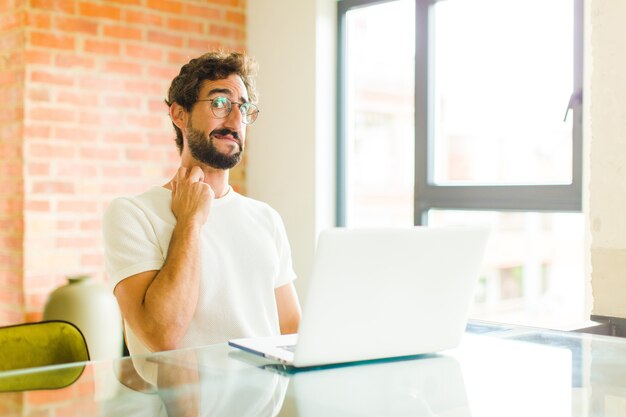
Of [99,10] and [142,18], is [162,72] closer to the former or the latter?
[142,18]

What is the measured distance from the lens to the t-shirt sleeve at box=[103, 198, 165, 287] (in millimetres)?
2002

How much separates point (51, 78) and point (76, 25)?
0.26 m

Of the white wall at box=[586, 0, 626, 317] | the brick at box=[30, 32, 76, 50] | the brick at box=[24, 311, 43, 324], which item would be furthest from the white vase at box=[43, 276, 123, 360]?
the white wall at box=[586, 0, 626, 317]

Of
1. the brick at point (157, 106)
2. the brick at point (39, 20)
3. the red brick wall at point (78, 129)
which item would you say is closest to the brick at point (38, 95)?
the red brick wall at point (78, 129)

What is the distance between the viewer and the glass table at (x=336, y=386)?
1072 mm

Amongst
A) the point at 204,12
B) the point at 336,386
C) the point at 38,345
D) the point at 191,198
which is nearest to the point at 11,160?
the point at 204,12

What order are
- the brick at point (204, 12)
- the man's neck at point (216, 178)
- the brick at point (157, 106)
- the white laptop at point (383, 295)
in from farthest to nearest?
1. the brick at point (204, 12)
2. the brick at point (157, 106)
3. the man's neck at point (216, 178)
4. the white laptop at point (383, 295)

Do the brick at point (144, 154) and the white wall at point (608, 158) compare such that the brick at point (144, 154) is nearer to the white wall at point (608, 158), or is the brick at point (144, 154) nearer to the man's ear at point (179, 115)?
the man's ear at point (179, 115)

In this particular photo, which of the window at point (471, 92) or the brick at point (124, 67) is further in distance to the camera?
the brick at point (124, 67)

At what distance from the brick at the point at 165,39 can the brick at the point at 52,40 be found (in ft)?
1.29

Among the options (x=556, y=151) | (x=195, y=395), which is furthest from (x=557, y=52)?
(x=195, y=395)

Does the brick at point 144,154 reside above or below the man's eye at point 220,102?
below

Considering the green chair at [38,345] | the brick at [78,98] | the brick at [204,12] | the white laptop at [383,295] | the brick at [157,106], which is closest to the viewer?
the white laptop at [383,295]

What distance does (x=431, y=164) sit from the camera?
3465mm
